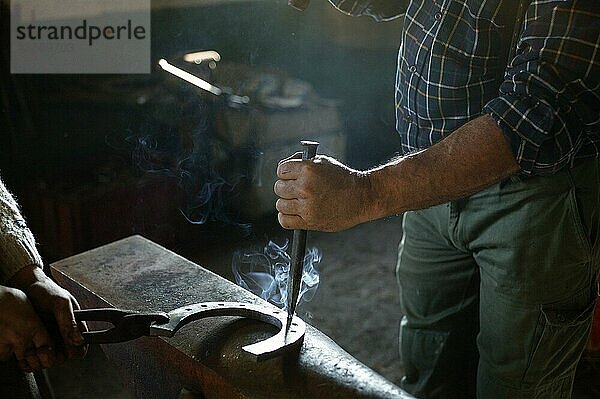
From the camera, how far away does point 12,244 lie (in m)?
1.31

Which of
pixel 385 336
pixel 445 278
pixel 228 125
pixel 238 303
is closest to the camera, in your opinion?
pixel 238 303

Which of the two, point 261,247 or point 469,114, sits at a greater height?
point 469,114

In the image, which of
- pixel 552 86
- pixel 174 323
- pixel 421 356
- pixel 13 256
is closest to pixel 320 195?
pixel 174 323

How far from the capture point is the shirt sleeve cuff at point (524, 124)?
123cm

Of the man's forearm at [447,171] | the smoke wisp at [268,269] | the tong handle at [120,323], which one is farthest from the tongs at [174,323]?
the smoke wisp at [268,269]

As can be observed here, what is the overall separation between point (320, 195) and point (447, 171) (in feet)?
0.84

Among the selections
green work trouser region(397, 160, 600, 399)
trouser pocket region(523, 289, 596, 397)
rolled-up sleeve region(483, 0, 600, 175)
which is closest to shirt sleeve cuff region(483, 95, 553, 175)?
rolled-up sleeve region(483, 0, 600, 175)

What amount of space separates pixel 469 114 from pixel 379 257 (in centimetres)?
225

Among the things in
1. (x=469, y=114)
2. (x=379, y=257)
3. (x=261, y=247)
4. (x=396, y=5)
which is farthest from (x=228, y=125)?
(x=469, y=114)

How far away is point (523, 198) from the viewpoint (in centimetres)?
A: 142

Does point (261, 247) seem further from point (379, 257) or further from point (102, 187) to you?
point (102, 187)

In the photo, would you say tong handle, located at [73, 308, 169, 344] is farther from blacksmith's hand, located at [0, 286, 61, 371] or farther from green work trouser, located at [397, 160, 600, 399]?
green work trouser, located at [397, 160, 600, 399]

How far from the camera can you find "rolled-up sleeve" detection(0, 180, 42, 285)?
4.26 ft

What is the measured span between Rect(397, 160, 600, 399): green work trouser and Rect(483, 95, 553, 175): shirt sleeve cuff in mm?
169
